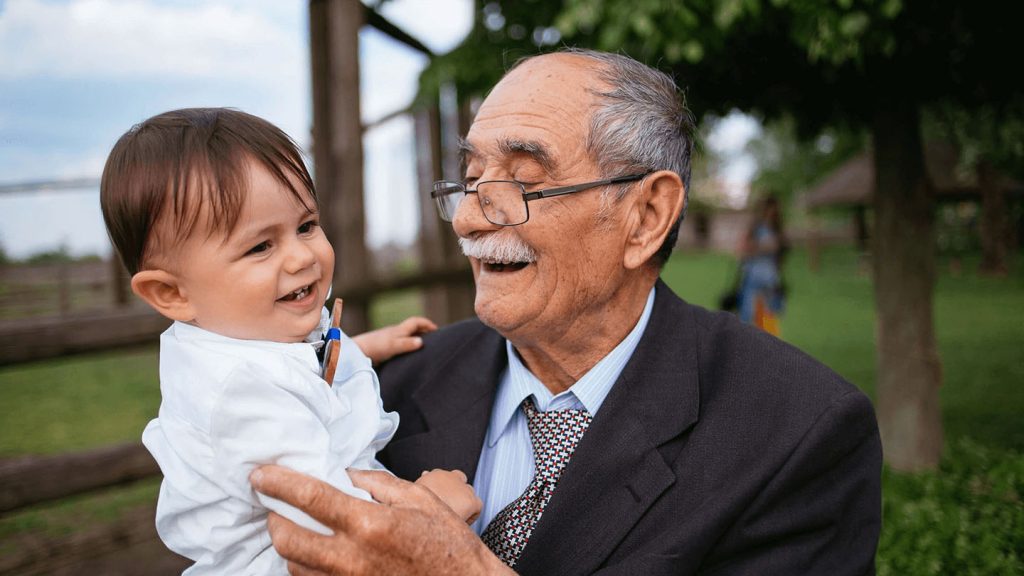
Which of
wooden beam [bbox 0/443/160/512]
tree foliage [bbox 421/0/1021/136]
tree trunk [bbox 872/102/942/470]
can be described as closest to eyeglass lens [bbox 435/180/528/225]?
tree foliage [bbox 421/0/1021/136]

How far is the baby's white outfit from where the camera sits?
144 centimetres

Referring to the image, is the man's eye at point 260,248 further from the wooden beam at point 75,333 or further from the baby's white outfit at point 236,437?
the wooden beam at point 75,333

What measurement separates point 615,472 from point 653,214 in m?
0.78

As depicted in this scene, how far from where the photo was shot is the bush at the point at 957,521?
2758 mm

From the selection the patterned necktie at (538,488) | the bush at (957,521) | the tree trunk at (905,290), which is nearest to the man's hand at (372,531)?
the patterned necktie at (538,488)

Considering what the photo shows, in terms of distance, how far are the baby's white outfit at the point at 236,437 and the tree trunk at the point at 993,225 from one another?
71.4 feet

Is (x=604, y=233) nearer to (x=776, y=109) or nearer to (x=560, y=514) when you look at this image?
(x=560, y=514)

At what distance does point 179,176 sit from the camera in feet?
4.99

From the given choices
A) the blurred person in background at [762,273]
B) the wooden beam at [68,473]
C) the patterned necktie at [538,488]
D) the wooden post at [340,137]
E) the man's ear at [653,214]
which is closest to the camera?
the patterned necktie at [538,488]

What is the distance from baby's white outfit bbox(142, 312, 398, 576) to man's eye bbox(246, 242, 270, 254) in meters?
0.19

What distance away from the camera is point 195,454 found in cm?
152

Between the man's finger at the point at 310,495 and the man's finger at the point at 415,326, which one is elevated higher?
the man's finger at the point at 415,326

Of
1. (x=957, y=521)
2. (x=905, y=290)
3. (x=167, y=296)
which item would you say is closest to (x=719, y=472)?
(x=167, y=296)

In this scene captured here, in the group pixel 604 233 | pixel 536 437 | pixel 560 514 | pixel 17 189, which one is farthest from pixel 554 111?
pixel 17 189
